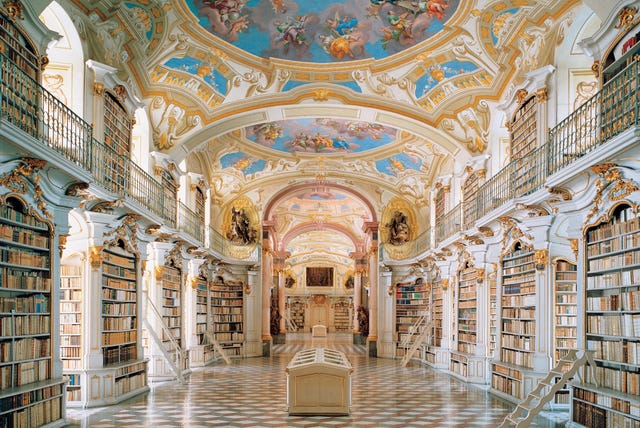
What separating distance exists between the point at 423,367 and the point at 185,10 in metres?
12.6

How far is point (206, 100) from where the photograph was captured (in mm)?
16688

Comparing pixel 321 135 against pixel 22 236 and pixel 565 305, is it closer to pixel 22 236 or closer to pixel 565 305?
pixel 565 305

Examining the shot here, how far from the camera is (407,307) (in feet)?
81.6

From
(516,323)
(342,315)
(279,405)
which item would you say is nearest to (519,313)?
(516,323)

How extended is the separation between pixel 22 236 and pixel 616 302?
7514mm

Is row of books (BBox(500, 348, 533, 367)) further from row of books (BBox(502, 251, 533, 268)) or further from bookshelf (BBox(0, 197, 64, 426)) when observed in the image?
bookshelf (BBox(0, 197, 64, 426))

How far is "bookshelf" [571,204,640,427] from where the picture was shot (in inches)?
315

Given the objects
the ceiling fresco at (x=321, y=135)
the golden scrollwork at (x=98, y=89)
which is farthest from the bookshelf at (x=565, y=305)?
the ceiling fresco at (x=321, y=135)

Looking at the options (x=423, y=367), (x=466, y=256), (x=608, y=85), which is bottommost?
(x=423, y=367)

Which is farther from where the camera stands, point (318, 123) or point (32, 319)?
point (318, 123)

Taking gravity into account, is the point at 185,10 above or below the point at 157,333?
above

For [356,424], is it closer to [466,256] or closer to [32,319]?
[32,319]

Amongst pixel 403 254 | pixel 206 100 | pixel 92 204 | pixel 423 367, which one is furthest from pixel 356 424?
pixel 403 254

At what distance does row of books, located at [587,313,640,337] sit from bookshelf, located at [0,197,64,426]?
7.23 meters
